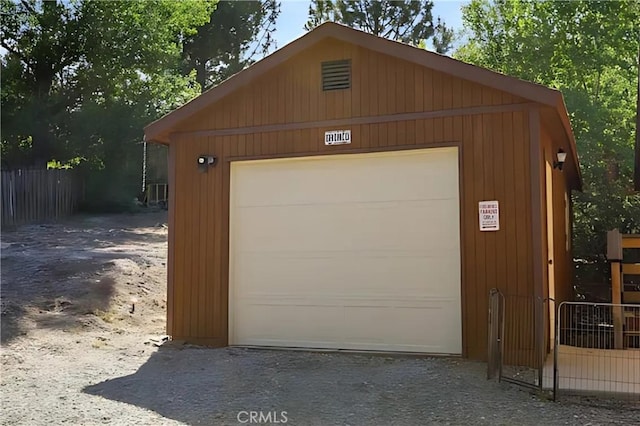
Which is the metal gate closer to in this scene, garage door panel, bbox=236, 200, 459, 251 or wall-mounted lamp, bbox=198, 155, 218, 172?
garage door panel, bbox=236, 200, 459, 251

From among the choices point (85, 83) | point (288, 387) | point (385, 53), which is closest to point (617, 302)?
point (385, 53)

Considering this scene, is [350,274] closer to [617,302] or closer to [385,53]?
[385,53]

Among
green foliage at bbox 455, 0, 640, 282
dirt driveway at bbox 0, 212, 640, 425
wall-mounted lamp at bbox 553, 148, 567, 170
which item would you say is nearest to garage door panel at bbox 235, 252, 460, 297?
dirt driveway at bbox 0, 212, 640, 425

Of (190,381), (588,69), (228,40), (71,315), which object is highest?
(228,40)

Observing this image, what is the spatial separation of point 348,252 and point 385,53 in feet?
7.72

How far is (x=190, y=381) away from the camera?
6.10 m

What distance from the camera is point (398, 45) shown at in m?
7.24

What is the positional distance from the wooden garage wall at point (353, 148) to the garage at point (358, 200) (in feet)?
0.05

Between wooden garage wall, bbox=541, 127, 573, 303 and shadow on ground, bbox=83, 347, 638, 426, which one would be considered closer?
shadow on ground, bbox=83, 347, 638, 426

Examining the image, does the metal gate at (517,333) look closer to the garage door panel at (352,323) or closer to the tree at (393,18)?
the garage door panel at (352,323)

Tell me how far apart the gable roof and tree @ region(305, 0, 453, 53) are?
46.9ft

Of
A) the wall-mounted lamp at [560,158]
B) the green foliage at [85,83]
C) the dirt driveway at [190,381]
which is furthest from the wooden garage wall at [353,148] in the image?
the green foliage at [85,83]

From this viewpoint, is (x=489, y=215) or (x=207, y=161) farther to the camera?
(x=207, y=161)

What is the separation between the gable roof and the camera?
21.7 ft
